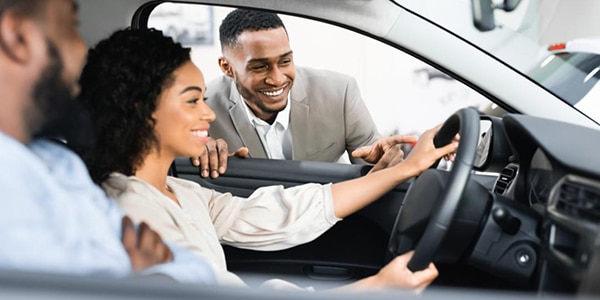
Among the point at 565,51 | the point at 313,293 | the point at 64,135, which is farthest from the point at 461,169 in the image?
the point at 565,51

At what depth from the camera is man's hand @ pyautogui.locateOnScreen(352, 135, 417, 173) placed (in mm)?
2025

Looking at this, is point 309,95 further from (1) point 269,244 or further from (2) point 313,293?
(2) point 313,293

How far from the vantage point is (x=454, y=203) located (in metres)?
1.30

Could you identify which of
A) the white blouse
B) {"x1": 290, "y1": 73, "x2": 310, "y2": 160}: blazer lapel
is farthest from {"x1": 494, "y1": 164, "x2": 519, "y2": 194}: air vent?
{"x1": 290, "y1": 73, "x2": 310, "y2": 160}: blazer lapel

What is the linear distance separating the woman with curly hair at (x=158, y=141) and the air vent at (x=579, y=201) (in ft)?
0.79

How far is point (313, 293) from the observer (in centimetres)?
87

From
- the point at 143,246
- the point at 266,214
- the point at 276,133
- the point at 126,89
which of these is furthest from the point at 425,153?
the point at 276,133

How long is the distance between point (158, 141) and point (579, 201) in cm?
73

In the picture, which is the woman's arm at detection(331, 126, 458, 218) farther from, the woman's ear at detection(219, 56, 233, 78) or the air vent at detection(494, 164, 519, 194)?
the woman's ear at detection(219, 56, 233, 78)

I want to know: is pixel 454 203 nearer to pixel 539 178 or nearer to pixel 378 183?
pixel 539 178

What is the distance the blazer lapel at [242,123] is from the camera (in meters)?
2.60

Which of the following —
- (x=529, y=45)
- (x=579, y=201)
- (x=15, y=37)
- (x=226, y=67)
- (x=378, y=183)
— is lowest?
(x=579, y=201)

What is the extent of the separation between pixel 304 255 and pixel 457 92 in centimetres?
59

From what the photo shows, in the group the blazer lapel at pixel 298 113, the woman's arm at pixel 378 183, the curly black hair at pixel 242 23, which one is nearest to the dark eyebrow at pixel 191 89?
the woman's arm at pixel 378 183
